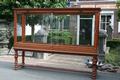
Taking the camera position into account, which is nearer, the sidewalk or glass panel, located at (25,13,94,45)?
the sidewalk

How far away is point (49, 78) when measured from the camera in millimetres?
10055

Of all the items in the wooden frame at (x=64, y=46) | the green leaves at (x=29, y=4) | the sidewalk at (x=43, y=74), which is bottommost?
the sidewalk at (x=43, y=74)

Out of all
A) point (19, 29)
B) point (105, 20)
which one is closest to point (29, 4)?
point (19, 29)

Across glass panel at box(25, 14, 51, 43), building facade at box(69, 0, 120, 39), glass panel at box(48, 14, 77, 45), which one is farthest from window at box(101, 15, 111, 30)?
glass panel at box(48, 14, 77, 45)

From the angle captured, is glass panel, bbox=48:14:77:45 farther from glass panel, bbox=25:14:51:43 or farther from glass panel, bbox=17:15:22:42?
glass panel, bbox=17:15:22:42

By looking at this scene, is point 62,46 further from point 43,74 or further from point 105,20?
point 105,20

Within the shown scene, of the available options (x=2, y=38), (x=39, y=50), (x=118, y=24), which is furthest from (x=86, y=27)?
(x=118, y=24)

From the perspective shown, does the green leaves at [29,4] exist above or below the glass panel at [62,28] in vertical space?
above

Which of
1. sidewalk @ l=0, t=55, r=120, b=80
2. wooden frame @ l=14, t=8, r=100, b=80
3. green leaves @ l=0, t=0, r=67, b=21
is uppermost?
green leaves @ l=0, t=0, r=67, b=21

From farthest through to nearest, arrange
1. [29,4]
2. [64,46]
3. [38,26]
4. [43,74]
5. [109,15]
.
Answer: [109,15], [29,4], [38,26], [43,74], [64,46]

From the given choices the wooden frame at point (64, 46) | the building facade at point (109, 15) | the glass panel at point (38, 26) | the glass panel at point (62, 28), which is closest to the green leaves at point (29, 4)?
the glass panel at point (38, 26)

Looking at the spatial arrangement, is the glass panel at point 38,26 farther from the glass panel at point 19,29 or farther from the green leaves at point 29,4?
the green leaves at point 29,4

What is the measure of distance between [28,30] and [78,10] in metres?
2.72

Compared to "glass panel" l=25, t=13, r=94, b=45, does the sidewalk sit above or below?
below
